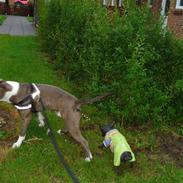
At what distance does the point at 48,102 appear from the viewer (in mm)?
5746

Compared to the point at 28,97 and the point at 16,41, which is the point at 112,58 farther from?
the point at 16,41

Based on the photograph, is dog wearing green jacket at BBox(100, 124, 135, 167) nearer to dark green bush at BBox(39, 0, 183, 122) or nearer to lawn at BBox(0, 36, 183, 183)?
lawn at BBox(0, 36, 183, 183)

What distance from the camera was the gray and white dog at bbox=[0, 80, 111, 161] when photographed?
5.55 metres

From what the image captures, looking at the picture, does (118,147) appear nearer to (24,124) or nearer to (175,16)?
(24,124)

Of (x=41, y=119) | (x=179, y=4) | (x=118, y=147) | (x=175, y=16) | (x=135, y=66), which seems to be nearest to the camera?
(x=118, y=147)

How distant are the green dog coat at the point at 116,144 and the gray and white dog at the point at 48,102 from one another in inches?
12.1

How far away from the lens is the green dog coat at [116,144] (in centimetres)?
532

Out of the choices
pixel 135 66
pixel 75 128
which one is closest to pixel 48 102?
pixel 75 128

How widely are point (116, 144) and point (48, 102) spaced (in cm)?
111

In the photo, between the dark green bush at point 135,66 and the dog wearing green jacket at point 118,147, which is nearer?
the dog wearing green jacket at point 118,147

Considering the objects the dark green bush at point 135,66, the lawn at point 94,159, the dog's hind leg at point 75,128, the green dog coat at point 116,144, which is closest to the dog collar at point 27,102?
the dog's hind leg at point 75,128

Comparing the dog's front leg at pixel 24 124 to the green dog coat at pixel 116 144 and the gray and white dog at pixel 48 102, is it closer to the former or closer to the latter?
the gray and white dog at pixel 48 102

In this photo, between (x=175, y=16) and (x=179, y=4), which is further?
(x=179, y=4)

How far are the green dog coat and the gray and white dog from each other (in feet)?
1.01
